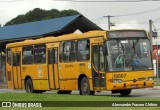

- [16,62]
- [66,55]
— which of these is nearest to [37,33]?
[16,62]

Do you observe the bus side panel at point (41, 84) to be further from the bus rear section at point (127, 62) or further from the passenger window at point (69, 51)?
the bus rear section at point (127, 62)

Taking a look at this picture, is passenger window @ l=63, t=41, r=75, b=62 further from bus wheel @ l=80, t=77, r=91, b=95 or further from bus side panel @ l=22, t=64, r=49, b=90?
bus side panel @ l=22, t=64, r=49, b=90

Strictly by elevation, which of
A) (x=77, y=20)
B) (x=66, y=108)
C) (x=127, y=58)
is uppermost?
(x=77, y=20)

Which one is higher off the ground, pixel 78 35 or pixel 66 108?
pixel 78 35

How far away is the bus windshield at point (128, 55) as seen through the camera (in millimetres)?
23266

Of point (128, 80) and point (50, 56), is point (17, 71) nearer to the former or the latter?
point (50, 56)

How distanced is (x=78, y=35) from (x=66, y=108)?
10020mm

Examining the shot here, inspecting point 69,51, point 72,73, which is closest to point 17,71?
point 69,51

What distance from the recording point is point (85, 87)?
24.8 m

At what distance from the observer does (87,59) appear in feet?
80.3

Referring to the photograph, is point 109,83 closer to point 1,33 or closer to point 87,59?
point 87,59

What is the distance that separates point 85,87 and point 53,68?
3.18m

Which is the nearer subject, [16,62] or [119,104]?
[119,104]

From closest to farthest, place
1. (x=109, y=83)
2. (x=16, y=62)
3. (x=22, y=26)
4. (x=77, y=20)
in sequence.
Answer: (x=109, y=83)
(x=16, y=62)
(x=77, y=20)
(x=22, y=26)
